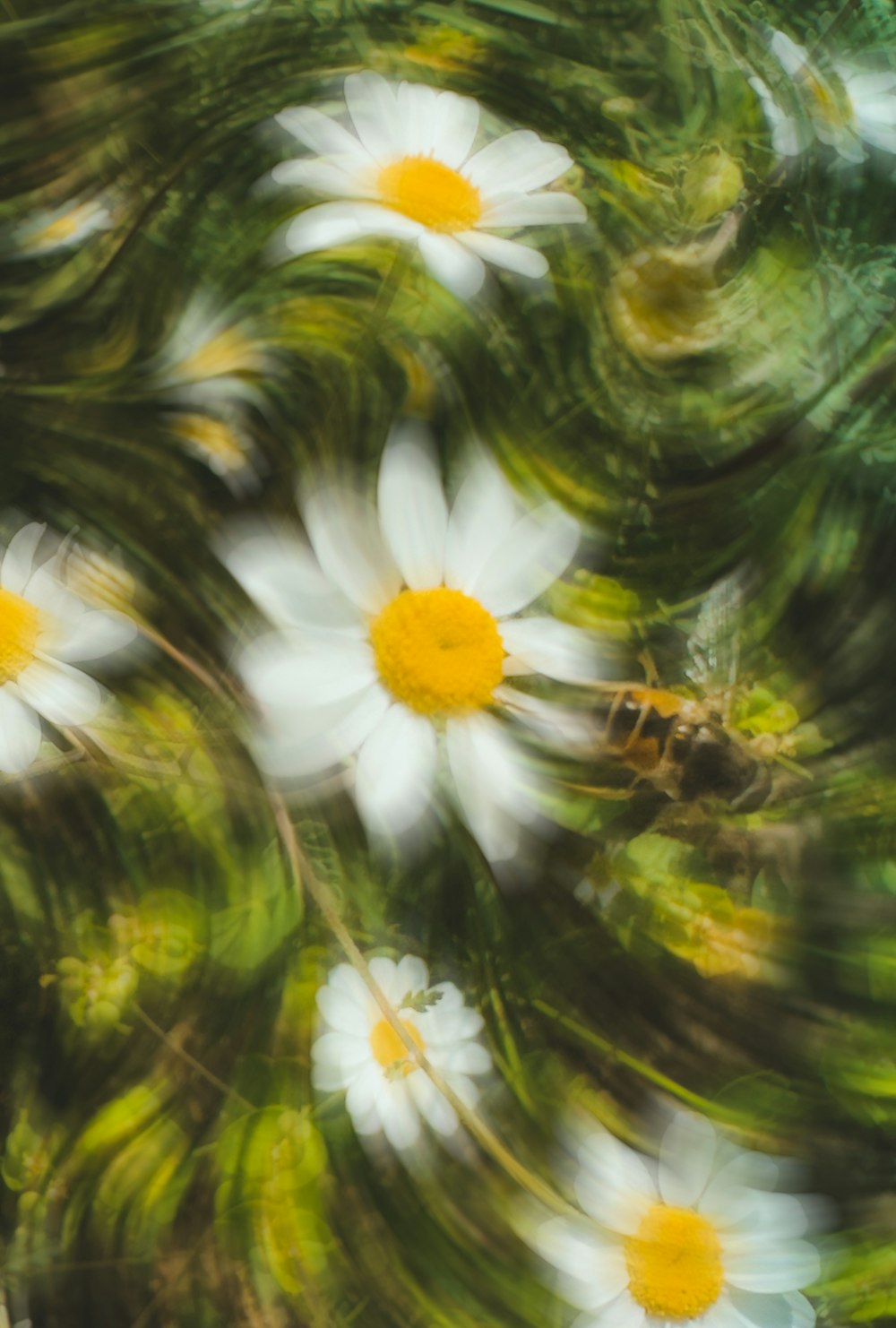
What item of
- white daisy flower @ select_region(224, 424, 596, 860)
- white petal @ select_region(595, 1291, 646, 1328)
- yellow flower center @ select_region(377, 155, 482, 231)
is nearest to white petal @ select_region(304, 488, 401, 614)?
white daisy flower @ select_region(224, 424, 596, 860)

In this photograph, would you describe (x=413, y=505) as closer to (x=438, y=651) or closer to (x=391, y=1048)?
(x=438, y=651)

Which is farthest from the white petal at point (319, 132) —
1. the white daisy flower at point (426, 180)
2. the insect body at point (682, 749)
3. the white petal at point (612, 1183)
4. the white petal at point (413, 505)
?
the white petal at point (612, 1183)

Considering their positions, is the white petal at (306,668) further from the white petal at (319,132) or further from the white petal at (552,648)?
the white petal at (319,132)

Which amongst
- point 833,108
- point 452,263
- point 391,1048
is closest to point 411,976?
point 391,1048

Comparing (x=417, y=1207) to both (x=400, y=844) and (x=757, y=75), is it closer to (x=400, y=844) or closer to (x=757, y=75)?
(x=400, y=844)

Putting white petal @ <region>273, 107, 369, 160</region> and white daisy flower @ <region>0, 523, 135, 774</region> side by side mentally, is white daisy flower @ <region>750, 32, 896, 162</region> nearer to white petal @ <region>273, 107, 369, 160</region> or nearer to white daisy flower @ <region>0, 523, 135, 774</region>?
white petal @ <region>273, 107, 369, 160</region>
